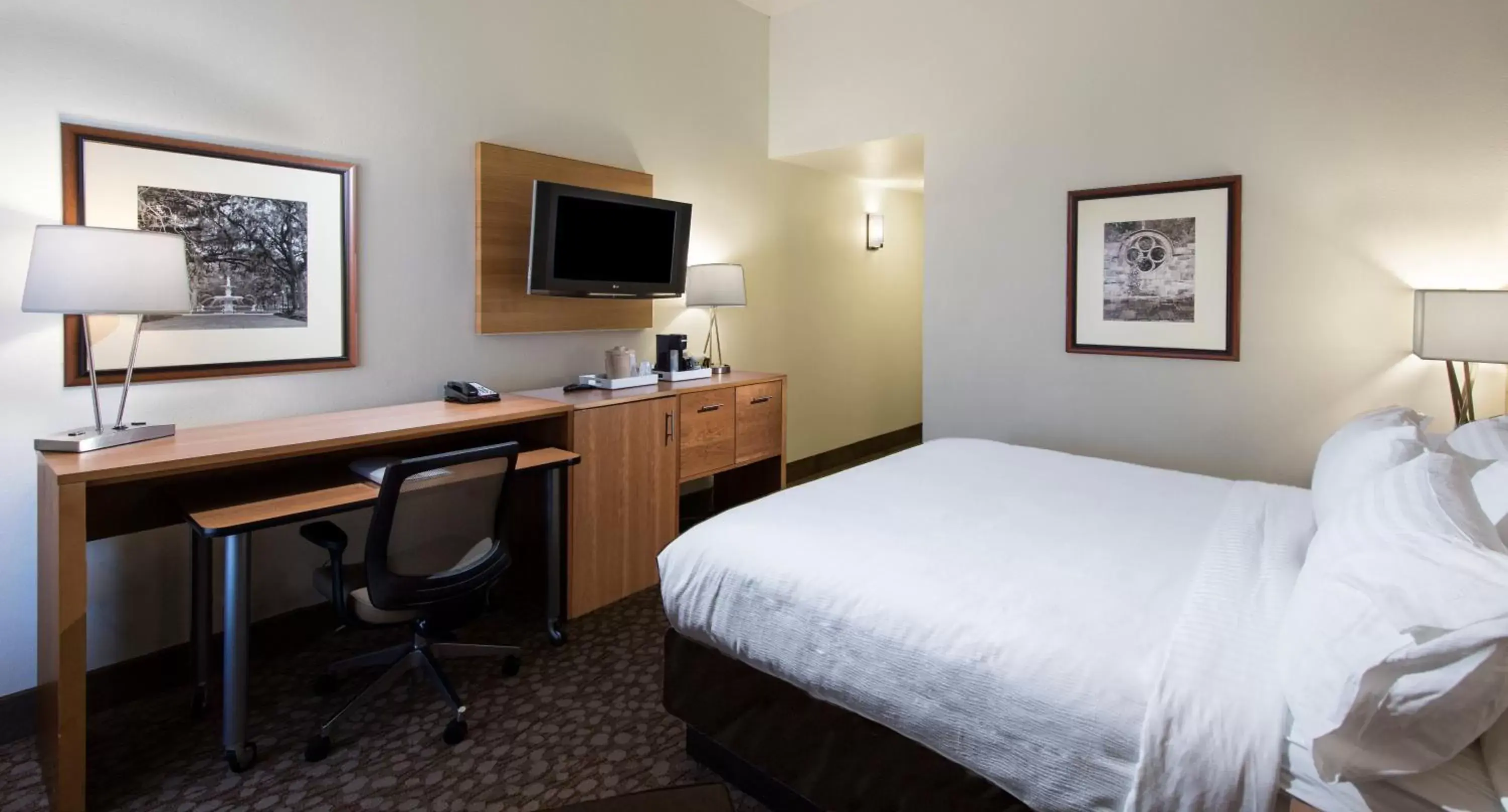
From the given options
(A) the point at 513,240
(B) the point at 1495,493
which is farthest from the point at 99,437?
(B) the point at 1495,493

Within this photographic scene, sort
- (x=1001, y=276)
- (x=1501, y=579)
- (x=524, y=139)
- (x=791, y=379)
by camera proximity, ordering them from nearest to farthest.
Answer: (x=1501, y=579), (x=524, y=139), (x=1001, y=276), (x=791, y=379)

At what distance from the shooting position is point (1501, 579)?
1.10 meters

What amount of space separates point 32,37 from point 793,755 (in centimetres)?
307

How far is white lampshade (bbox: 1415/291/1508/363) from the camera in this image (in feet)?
8.16

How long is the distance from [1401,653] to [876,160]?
4.61 m

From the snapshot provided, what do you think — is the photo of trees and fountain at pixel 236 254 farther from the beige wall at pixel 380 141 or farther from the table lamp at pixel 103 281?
the table lamp at pixel 103 281

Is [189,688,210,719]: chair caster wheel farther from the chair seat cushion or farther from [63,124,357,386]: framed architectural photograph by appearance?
[63,124,357,386]: framed architectural photograph

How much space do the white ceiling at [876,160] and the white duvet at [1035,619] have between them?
285 cm

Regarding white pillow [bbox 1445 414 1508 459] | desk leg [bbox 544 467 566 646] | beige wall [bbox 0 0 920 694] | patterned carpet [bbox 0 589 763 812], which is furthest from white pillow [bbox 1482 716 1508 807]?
beige wall [bbox 0 0 920 694]

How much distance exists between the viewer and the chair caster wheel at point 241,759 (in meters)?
2.18

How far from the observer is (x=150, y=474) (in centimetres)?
206

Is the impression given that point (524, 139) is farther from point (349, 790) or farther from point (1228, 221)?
point (1228, 221)

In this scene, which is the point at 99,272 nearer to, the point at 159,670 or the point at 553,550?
the point at 159,670

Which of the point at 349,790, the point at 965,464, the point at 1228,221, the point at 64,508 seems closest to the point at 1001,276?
the point at 1228,221
